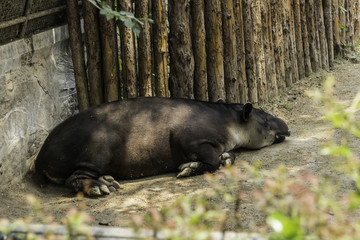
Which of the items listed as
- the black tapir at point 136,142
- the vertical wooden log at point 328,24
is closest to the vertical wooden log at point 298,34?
the vertical wooden log at point 328,24

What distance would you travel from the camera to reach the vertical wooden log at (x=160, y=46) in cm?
634

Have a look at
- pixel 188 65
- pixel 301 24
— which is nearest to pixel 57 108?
pixel 188 65

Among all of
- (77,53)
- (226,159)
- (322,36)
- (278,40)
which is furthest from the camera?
(322,36)

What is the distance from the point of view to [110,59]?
6160 millimetres

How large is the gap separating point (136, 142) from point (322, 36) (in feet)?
15.7

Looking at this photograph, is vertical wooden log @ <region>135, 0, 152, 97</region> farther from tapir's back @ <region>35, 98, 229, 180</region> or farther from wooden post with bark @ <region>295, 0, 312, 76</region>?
wooden post with bark @ <region>295, 0, 312, 76</region>

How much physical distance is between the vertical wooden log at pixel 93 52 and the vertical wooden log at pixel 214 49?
4.49ft

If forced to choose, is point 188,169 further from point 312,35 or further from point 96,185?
point 312,35

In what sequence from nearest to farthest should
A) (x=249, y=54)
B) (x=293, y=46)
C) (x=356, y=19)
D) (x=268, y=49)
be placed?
(x=249, y=54), (x=268, y=49), (x=293, y=46), (x=356, y=19)

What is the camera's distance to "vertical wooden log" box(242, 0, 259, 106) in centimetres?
737

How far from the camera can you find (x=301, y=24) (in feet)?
29.0

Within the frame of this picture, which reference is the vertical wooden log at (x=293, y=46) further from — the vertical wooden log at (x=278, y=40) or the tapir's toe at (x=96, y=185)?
the tapir's toe at (x=96, y=185)

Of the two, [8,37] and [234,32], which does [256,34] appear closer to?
[234,32]

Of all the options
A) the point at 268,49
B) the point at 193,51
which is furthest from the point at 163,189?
the point at 268,49
